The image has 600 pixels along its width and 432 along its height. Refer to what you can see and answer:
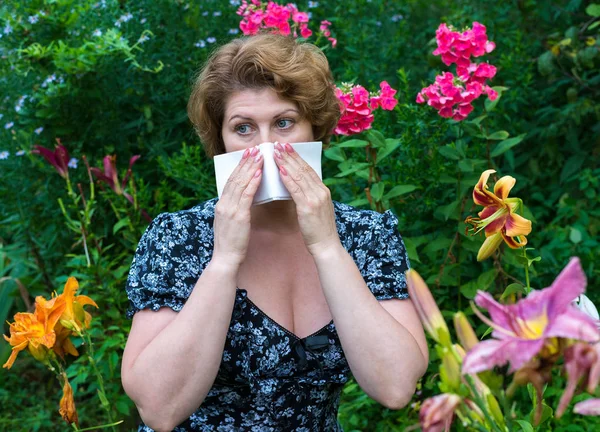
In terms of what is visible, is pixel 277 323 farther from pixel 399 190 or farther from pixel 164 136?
pixel 164 136

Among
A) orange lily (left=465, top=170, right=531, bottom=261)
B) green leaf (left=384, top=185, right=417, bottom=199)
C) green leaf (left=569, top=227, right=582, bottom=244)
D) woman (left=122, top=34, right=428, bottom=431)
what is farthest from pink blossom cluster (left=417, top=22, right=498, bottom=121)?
orange lily (left=465, top=170, right=531, bottom=261)

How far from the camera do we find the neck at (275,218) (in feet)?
6.24

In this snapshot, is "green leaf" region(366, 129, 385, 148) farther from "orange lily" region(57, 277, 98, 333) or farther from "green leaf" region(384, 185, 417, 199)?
"orange lily" region(57, 277, 98, 333)

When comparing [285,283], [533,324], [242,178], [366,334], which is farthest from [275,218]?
[533,324]

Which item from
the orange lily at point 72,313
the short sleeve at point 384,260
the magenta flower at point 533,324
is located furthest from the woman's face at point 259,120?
the magenta flower at point 533,324

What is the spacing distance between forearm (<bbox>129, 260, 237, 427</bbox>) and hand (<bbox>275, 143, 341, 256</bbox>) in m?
0.17

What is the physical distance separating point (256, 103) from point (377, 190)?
0.82 metres

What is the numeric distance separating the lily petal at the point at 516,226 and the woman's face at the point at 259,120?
2.34ft

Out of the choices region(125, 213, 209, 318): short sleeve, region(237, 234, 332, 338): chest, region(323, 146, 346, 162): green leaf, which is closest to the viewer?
region(125, 213, 209, 318): short sleeve

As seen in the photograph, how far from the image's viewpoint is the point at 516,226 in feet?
3.83

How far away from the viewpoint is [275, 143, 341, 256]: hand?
1.53 metres

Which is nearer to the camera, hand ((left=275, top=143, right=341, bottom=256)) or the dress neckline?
hand ((left=275, top=143, right=341, bottom=256))

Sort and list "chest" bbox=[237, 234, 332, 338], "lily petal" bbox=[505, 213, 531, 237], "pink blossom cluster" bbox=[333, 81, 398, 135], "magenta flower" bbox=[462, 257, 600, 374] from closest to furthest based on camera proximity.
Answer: "magenta flower" bbox=[462, 257, 600, 374]
"lily petal" bbox=[505, 213, 531, 237]
"chest" bbox=[237, 234, 332, 338]
"pink blossom cluster" bbox=[333, 81, 398, 135]

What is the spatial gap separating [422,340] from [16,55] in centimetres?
246
